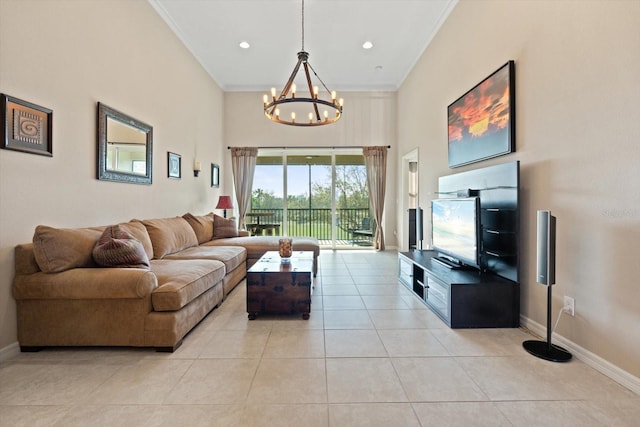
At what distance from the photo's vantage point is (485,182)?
293 cm

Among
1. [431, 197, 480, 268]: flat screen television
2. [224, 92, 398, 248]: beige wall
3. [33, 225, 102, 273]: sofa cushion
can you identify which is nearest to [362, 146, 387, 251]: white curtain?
[224, 92, 398, 248]: beige wall

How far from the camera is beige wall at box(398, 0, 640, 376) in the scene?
1.71 metres

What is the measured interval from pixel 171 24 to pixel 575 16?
15.5ft

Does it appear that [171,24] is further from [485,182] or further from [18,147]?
[485,182]

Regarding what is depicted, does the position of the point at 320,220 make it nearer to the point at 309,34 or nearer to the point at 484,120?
the point at 309,34

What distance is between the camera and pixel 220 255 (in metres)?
3.50

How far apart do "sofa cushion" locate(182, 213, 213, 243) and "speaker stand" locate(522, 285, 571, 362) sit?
422 centimetres

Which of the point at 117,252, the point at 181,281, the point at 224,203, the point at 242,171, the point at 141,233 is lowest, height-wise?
the point at 181,281

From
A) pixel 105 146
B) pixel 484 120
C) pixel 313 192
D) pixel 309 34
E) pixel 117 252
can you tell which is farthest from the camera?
pixel 313 192

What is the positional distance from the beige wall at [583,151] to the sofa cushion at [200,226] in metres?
4.16

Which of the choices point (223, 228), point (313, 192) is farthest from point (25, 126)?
point (313, 192)

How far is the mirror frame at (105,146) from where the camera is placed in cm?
284

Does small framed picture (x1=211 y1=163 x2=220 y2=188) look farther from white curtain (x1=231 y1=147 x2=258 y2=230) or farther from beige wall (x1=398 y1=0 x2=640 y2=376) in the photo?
beige wall (x1=398 y1=0 x2=640 y2=376)

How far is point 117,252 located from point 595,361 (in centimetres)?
356
